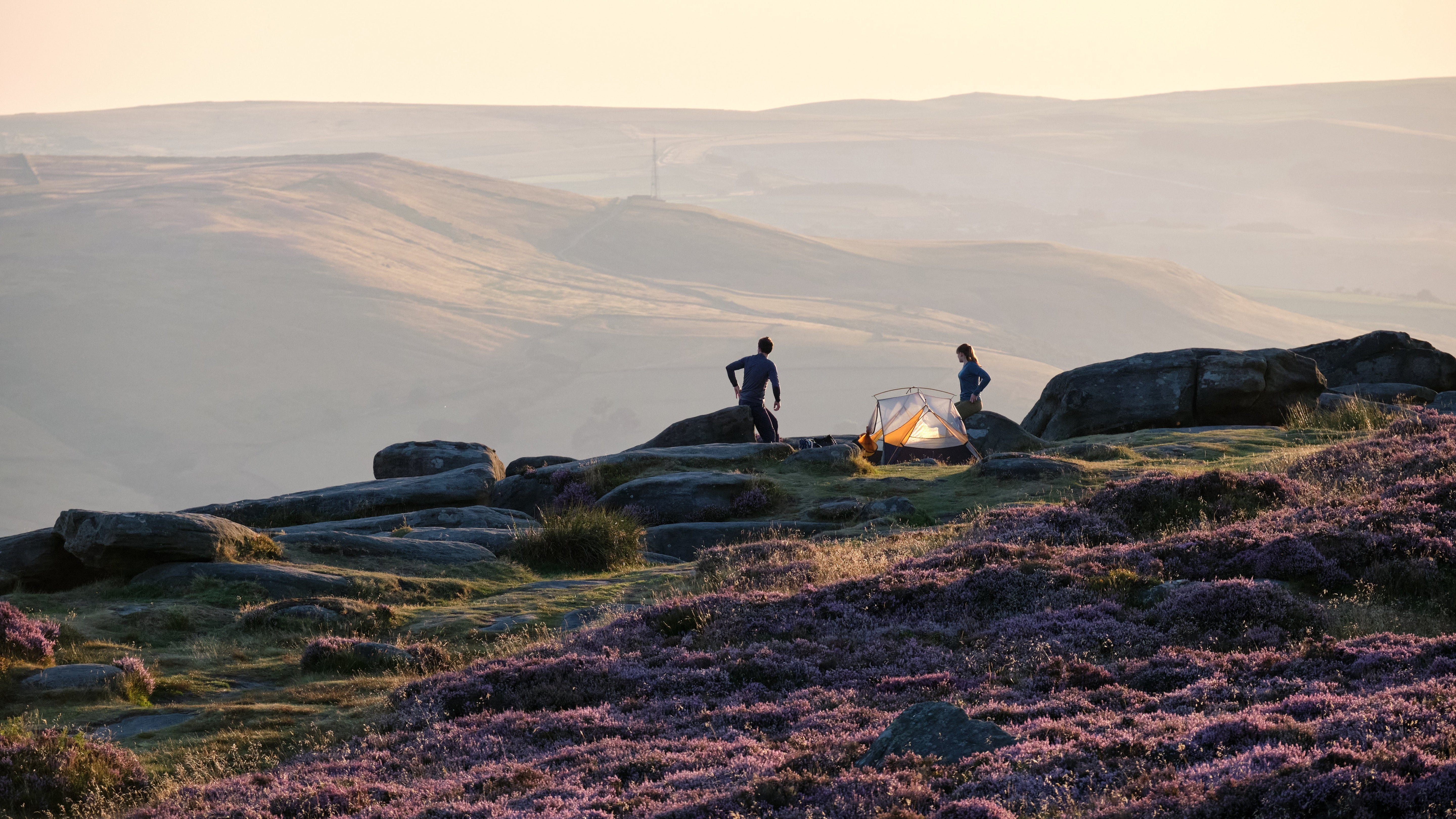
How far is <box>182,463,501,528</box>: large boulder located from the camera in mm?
26703

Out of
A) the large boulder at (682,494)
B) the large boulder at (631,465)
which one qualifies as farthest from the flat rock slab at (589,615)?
the large boulder at (631,465)

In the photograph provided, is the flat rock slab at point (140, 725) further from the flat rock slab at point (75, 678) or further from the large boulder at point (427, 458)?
the large boulder at point (427, 458)

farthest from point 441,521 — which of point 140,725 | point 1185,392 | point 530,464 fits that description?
point 1185,392

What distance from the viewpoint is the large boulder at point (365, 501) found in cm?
2670

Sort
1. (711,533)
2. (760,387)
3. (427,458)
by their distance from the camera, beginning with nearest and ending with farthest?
(711,533) < (760,387) < (427,458)

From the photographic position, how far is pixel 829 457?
90.3 feet

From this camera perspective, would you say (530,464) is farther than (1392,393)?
No

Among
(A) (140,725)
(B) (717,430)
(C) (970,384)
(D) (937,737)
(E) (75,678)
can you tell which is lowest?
(A) (140,725)

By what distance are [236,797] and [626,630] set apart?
5.33 meters

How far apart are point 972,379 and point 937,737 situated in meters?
24.6

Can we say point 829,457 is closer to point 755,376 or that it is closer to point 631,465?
point 755,376

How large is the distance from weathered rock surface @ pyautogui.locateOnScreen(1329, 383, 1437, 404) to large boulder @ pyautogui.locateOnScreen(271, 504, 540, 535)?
2550 cm

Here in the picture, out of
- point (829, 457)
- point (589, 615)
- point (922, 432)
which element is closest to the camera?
point (589, 615)

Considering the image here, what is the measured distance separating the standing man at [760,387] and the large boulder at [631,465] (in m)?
1.10
